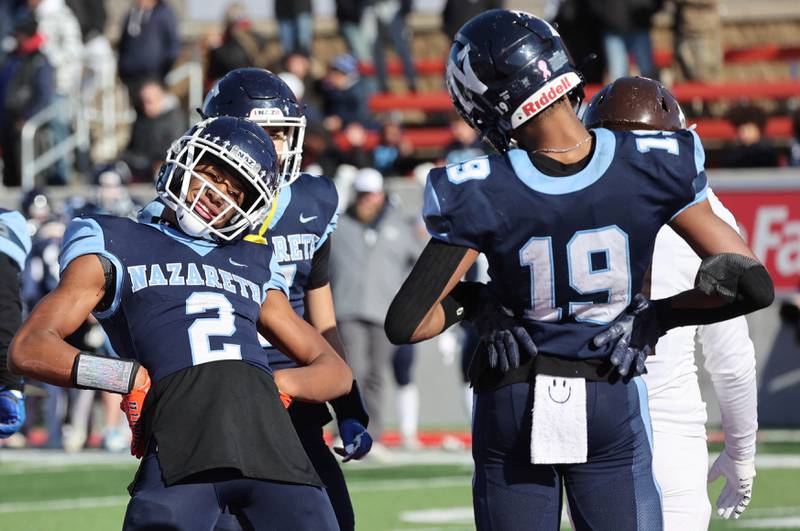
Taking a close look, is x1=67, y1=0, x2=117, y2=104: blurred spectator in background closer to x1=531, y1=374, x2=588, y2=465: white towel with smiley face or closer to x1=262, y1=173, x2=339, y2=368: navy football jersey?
x1=262, y1=173, x2=339, y2=368: navy football jersey

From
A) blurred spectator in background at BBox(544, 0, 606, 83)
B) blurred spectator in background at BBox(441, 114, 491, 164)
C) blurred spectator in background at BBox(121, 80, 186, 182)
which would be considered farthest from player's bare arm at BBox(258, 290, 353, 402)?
blurred spectator in background at BBox(544, 0, 606, 83)

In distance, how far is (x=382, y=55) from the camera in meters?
15.6

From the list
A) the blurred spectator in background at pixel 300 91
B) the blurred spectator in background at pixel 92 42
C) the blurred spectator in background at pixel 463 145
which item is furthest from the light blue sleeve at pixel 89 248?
the blurred spectator in background at pixel 92 42

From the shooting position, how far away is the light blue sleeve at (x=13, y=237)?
4.76 m

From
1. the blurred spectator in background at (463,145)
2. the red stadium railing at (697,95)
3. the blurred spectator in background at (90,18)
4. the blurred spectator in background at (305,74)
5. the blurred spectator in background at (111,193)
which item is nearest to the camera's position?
the blurred spectator in background at (111,193)

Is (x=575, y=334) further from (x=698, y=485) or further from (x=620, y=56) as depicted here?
(x=620, y=56)

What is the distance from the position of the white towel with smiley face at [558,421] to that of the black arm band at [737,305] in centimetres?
29

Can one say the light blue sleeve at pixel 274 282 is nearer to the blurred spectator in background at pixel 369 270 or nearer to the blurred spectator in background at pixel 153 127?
the blurred spectator in background at pixel 369 270

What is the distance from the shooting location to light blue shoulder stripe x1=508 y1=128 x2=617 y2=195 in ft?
11.0

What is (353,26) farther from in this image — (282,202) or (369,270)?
(282,202)

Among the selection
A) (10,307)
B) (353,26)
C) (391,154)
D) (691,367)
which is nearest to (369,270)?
(391,154)

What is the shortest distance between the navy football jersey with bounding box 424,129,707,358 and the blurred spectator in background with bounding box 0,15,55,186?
1133 centimetres

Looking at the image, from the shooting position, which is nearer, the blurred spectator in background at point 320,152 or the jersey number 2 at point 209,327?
the jersey number 2 at point 209,327

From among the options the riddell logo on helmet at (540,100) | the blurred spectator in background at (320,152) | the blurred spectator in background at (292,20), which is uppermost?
the blurred spectator in background at (292,20)
